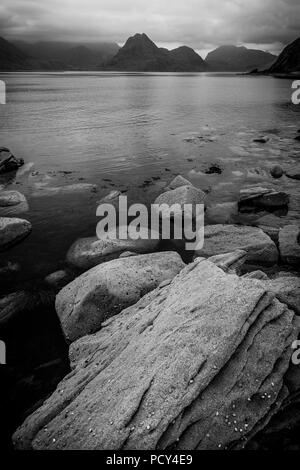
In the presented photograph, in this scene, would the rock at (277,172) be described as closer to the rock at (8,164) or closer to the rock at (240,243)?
the rock at (240,243)

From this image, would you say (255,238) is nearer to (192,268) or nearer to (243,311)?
(192,268)

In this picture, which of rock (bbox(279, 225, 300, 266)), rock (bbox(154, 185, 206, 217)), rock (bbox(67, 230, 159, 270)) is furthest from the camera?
rock (bbox(154, 185, 206, 217))

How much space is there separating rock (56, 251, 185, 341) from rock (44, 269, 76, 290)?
102 cm

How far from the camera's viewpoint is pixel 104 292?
9.38m

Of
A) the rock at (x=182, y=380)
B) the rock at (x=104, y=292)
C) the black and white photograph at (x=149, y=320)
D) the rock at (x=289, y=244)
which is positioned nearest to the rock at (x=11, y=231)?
the black and white photograph at (x=149, y=320)

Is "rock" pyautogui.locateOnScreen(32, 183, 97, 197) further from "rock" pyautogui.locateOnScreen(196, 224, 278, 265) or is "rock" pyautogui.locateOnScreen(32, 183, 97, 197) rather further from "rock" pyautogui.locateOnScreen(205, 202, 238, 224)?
"rock" pyautogui.locateOnScreen(196, 224, 278, 265)

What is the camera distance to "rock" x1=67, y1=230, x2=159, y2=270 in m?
12.3

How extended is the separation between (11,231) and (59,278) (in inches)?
154

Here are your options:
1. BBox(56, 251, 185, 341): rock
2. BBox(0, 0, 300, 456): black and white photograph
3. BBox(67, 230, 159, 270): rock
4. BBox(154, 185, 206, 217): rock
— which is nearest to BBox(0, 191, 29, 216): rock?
BBox(0, 0, 300, 456): black and white photograph

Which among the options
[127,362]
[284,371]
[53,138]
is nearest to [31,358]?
[127,362]

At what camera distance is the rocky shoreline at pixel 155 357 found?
229 inches

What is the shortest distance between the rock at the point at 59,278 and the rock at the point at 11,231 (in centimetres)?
314

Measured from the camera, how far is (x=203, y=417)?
228 inches

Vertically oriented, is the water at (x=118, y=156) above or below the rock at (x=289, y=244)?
above
